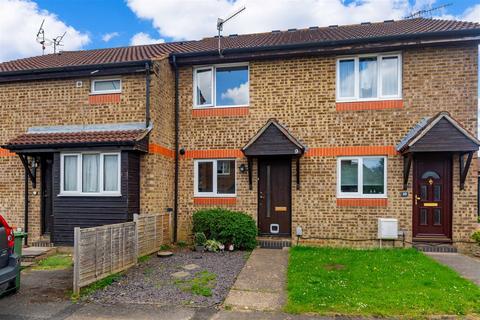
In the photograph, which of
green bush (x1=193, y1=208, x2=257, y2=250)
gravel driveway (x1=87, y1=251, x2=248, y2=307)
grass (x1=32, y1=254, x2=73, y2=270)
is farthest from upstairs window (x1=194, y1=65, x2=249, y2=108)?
grass (x1=32, y1=254, x2=73, y2=270)

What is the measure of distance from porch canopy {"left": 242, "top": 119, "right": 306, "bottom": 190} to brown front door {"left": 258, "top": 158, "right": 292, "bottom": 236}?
0.58 m

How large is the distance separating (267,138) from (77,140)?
5.06 meters

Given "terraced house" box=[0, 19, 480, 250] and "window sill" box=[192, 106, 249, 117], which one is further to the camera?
"window sill" box=[192, 106, 249, 117]

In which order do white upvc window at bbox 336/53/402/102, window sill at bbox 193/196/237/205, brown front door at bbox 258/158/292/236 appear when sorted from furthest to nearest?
window sill at bbox 193/196/237/205, brown front door at bbox 258/158/292/236, white upvc window at bbox 336/53/402/102

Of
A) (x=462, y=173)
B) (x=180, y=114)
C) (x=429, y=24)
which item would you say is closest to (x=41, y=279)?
(x=180, y=114)

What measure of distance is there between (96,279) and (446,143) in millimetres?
8528

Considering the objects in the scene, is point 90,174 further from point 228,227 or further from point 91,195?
point 228,227

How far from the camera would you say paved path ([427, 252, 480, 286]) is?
21.8 ft

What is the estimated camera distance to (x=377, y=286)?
5.95 metres

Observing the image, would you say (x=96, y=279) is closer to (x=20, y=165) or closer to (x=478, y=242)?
(x=20, y=165)

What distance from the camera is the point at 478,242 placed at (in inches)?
336

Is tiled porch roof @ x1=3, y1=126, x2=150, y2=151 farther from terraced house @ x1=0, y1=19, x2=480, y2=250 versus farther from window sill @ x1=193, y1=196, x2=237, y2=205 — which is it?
window sill @ x1=193, y1=196, x2=237, y2=205

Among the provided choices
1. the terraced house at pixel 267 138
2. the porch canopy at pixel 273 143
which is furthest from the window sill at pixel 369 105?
the porch canopy at pixel 273 143

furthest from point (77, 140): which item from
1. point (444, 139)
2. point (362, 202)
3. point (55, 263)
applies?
point (444, 139)
